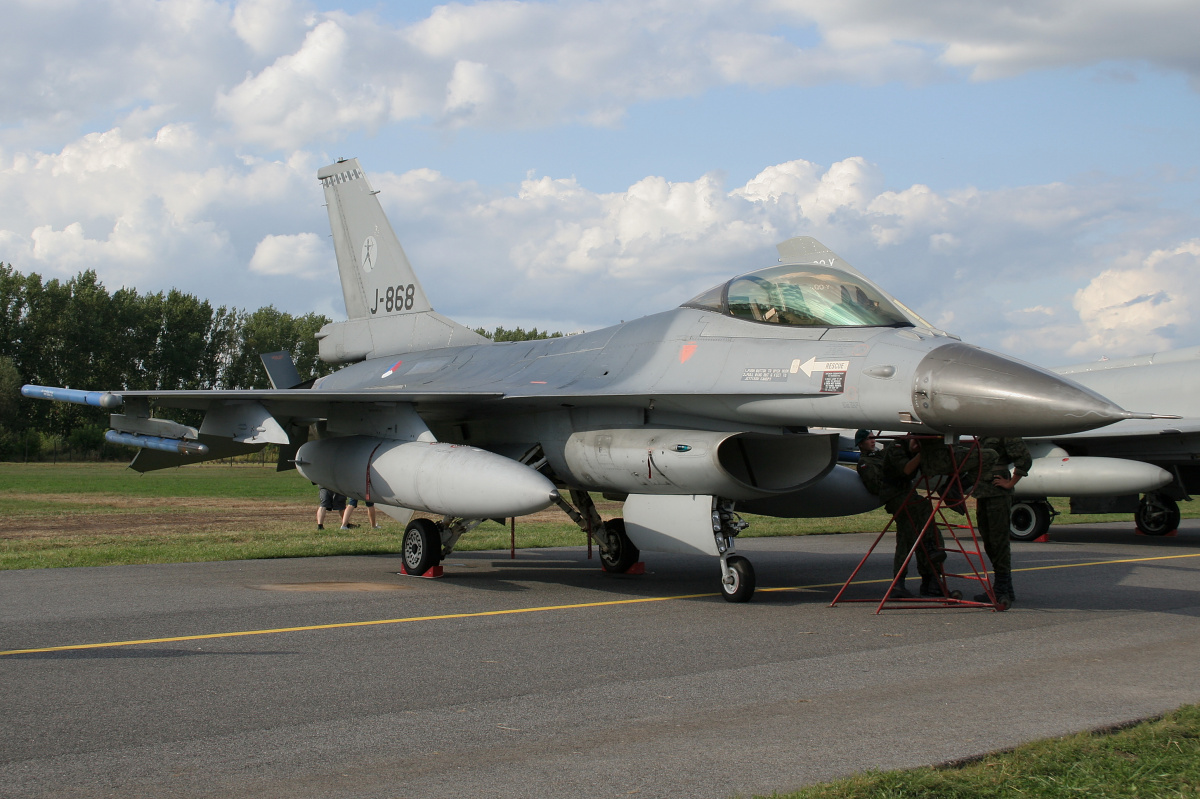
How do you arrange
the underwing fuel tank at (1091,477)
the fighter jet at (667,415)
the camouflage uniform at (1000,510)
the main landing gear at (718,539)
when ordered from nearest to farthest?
the fighter jet at (667,415)
the main landing gear at (718,539)
the camouflage uniform at (1000,510)
the underwing fuel tank at (1091,477)

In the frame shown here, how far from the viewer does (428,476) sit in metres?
9.16

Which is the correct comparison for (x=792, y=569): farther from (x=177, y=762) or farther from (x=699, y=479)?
(x=177, y=762)

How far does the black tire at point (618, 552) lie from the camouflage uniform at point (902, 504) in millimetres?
2719

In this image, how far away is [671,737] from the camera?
4395 mm

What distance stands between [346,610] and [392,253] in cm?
670

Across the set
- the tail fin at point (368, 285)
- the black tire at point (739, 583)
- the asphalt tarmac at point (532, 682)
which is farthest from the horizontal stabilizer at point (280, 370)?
the black tire at point (739, 583)

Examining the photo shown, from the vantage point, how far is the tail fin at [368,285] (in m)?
13.2

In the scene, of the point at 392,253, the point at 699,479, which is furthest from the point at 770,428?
the point at 392,253

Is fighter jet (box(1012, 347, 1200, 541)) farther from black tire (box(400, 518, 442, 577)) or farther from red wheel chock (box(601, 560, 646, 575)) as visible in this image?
black tire (box(400, 518, 442, 577))

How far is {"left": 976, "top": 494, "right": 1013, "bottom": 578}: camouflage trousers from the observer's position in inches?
340

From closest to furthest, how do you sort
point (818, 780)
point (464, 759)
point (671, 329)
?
1. point (818, 780)
2. point (464, 759)
3. point (671, 329)

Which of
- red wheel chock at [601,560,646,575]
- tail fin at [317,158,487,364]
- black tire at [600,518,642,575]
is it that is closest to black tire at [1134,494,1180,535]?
red wheel chock at [601,560,646,575]

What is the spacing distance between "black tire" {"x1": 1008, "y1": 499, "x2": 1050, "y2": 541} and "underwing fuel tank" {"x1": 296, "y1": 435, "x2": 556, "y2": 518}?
34.4ft

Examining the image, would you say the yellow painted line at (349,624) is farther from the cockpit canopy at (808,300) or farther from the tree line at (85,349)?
the tree line at (85,349)
